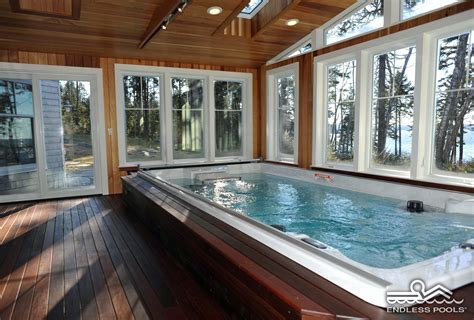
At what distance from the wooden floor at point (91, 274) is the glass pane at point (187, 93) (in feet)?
8.85

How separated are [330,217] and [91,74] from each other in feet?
13.7

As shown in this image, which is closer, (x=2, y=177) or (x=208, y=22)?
(x=208, y=22)

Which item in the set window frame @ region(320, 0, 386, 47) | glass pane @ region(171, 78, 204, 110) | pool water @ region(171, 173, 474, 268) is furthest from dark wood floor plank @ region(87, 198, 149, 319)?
window frame @ region(320, 0, 386, 47)

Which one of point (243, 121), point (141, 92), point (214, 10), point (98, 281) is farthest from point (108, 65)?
point (98, 281)

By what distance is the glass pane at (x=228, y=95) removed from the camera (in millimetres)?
6043

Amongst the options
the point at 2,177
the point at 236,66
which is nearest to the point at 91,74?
the point at 2,177

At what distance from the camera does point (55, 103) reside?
492 centimetres

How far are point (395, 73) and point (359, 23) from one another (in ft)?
2.86

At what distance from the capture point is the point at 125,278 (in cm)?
223

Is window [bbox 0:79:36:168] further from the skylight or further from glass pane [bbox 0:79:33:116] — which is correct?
the skylight

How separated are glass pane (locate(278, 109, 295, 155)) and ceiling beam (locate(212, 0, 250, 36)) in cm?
186

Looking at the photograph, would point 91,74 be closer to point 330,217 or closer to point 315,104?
point 315,104

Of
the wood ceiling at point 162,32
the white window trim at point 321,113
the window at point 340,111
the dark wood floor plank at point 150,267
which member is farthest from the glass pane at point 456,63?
the dark wood floor plank at point 150,267

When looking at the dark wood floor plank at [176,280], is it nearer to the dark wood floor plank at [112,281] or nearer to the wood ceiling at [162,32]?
the dark wood floor plank at [112,281]
